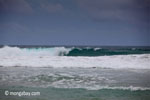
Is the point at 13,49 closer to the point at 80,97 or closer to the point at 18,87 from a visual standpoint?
the point at 18,87

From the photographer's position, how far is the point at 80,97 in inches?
128

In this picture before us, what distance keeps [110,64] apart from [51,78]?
2.51 m

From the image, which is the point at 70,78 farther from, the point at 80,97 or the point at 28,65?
the point at 28,65

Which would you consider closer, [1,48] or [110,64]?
[110,64]

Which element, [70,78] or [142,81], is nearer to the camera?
[142,81]

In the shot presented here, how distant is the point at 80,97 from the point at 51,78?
157 cm

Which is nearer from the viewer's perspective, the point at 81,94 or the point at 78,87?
the point at 81,94

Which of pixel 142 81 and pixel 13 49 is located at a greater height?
pixel 13 49

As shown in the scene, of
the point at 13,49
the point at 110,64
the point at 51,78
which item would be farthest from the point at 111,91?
the point at 13,49

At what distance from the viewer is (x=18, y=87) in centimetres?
375

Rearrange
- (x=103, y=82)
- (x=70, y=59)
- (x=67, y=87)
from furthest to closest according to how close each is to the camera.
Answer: (x=70, y=59) → (x=103, y=82) → (x=67, y=87)

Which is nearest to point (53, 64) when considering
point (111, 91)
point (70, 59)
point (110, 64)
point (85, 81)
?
point (70, 59)

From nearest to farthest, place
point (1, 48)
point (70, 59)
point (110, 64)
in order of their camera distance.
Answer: point (110, 64), point (70, 59), point (1, 48)

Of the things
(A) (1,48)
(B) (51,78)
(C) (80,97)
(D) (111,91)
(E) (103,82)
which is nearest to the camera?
(C) (80,97)
